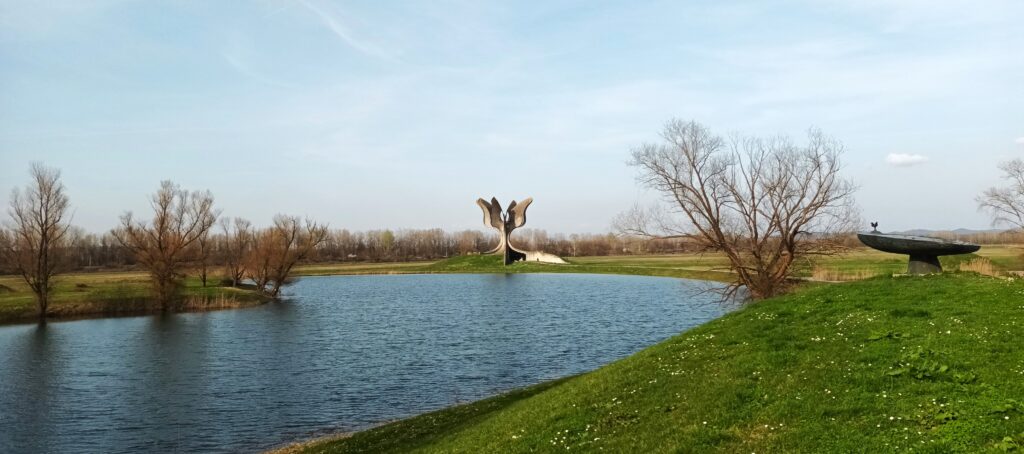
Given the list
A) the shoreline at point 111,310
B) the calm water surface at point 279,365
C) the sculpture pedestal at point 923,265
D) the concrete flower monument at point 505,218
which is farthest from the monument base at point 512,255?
the sculpture pedestal at point 923,265

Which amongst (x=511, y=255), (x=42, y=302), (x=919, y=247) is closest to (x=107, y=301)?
(x=42, y=302)

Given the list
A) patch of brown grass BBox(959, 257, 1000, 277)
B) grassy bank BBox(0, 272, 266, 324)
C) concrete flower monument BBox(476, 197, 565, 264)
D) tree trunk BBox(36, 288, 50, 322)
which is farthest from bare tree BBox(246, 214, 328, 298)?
patch of brown grass BBox(959, 257, 1000, 277)

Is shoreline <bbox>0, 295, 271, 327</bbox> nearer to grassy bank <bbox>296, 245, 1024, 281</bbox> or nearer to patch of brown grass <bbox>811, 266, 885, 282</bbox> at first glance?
grassy bank <bbox>296, 245, 1024, 281</bbox>

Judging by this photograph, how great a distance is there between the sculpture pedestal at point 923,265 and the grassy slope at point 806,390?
663 cm

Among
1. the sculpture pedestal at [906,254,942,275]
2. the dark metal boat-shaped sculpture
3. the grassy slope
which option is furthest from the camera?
the sculpture pedestal at [906,254,942,275]

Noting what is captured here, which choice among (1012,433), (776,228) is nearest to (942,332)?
(1012,433)

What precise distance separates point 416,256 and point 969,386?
16878 cm

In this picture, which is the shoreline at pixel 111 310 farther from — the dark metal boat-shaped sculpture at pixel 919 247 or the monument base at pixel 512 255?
the monument base at pixel 512 255

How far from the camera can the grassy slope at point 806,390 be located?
24.8ft

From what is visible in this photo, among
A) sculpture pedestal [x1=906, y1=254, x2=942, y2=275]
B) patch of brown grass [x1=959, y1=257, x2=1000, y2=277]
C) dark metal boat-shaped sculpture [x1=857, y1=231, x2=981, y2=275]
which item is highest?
dark metal boat-shaped sculpture [x1=857, y1=231, x2=981, y2=275]

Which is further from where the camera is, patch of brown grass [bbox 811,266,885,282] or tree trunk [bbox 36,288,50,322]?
tree trunk [bbox 36,288,50,322]

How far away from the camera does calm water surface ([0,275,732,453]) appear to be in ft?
63.3

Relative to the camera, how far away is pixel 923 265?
73.3ft

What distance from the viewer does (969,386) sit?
27.1 feet
